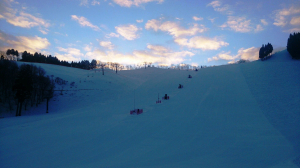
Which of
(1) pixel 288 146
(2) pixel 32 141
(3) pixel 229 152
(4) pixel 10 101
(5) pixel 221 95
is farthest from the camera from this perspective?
(4) pixel 10 101

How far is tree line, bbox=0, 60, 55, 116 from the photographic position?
24.7 metres

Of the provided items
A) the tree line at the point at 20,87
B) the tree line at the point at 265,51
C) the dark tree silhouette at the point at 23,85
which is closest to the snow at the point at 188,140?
the dark tree silhouette at the point at 23,85

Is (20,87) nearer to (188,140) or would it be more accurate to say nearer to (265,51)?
(188,140)

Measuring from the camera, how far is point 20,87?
24453 mm

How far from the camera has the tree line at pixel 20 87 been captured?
972 inches

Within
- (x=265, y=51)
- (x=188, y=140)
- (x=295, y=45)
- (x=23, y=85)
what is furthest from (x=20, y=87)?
(x=265, y=51)

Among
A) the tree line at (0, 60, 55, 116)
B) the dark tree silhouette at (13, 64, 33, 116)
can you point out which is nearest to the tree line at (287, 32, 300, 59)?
the tree line at (0, 60, 55, 116)

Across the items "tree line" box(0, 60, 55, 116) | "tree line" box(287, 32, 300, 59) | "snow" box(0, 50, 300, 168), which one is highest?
"tree line" box(287, 32, 300, 59)

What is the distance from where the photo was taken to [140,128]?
13.1 meters

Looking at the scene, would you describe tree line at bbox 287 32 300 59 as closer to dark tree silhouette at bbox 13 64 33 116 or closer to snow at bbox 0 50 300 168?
snow at bbox 0 50 300 168

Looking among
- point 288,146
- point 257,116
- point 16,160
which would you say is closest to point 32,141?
point 16,160

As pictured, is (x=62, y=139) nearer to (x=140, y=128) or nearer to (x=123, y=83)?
(x=140, y=128)

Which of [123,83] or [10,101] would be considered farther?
[123,83]

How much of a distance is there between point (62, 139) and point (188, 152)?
9.58m
